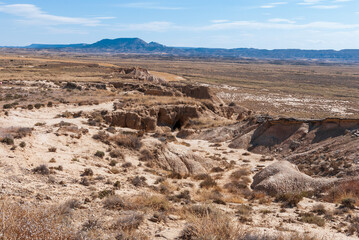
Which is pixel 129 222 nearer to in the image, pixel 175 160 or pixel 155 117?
pixel 175 160

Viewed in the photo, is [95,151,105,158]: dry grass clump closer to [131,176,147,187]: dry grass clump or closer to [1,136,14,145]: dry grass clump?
[131,176,147,187]: dry grass clump

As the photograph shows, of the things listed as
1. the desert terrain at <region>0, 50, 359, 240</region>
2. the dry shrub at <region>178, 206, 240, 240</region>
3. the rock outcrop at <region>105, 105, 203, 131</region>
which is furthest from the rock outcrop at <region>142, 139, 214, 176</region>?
A: the rock outcrop at <region>105, 105, 203, 131</region>

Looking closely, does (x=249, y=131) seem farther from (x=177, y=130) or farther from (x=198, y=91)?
(x=198, y=91)

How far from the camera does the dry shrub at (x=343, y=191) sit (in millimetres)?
11398

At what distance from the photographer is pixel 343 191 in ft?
38.7

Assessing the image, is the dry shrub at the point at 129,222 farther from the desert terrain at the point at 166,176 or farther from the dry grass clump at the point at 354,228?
the dry grass clump at the point at 354,228

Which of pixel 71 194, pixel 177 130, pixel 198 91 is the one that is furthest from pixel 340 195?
pixel 198 91

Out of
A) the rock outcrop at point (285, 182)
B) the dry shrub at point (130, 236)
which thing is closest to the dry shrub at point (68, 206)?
the dry shrub at point (130, 236)

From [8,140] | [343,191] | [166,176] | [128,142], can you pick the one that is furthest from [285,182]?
[8,140]

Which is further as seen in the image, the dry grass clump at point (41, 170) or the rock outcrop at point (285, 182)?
the rock outcrop at point (285, 182)

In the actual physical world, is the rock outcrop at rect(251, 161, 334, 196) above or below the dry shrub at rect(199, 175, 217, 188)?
above

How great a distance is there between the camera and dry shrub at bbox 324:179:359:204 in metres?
11.4

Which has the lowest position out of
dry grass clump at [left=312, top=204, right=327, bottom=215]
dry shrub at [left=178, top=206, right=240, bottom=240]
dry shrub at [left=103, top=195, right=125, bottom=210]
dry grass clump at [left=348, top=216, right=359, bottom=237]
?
dry grass clump at [left=312, top=204, right=327, bottom=215]

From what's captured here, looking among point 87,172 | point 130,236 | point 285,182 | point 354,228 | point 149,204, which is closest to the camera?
point 130,236
